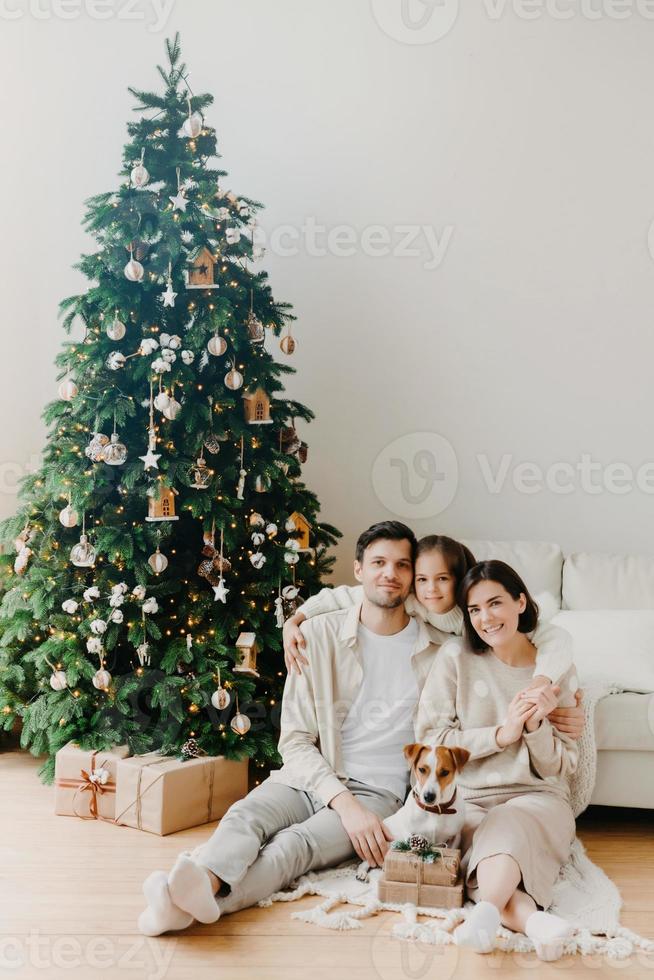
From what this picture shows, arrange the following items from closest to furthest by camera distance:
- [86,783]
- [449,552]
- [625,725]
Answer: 1. [449,552]
2. [625,725]
3. [86,783]

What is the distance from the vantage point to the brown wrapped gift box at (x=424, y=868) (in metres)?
2.13

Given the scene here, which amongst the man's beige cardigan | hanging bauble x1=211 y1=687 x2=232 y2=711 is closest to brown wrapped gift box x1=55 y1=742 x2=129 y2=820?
hanging bauble x1=211 y1=687 x2=232 y2=711

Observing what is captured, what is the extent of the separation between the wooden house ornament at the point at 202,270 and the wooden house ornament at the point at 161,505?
0.68 meters

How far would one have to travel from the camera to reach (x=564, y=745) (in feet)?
7.91

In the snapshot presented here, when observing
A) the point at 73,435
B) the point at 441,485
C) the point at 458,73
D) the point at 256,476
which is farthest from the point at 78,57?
the point at 441,485

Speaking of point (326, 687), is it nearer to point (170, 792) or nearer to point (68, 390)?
point (170, 792)

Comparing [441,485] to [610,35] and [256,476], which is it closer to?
[256,476]

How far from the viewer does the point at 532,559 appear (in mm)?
3432

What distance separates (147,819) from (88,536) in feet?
3.00

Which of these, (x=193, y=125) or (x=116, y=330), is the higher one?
(x=193, y=125)

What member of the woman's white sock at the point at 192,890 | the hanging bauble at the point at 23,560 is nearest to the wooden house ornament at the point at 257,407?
the hanging bauble at the point at 23,560

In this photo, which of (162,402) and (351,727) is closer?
(351,727)

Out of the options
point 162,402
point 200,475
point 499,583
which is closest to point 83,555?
point 200,475

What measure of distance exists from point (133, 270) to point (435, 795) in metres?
1.82
